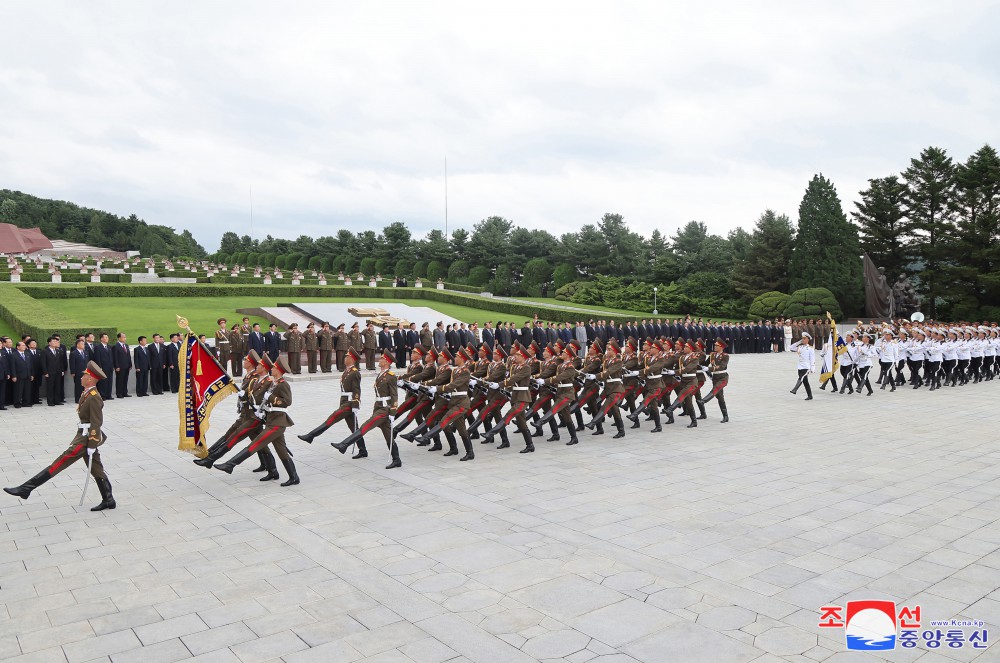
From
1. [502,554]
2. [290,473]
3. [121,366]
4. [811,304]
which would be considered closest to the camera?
[502,554]

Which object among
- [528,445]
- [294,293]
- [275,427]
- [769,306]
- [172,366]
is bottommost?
[528,445]

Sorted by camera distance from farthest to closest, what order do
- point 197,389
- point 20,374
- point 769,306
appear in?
point 769,306
point 20,374
point 197,389

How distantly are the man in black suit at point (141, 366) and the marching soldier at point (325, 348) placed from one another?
508 centimetres

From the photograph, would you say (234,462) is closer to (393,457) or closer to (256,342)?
(393,457)

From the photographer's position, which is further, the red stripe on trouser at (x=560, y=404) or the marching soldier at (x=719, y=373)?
the marching soldier at (x=719, y=373)

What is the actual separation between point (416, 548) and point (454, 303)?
37.4 meters

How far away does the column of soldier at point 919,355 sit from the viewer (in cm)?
1798

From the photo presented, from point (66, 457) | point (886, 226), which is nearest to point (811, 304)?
point (886, 226)

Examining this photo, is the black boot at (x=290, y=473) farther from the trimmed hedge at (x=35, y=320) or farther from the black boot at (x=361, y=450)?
the trimmed hedge at (x=35, y=320)

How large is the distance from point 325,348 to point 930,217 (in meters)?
39.3

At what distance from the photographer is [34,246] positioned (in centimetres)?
7650

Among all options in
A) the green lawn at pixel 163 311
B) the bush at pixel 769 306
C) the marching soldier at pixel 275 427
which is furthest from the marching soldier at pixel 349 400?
the bush at pixel 769 306

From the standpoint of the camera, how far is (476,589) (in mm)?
5586

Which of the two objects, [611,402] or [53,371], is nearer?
[611,402]
